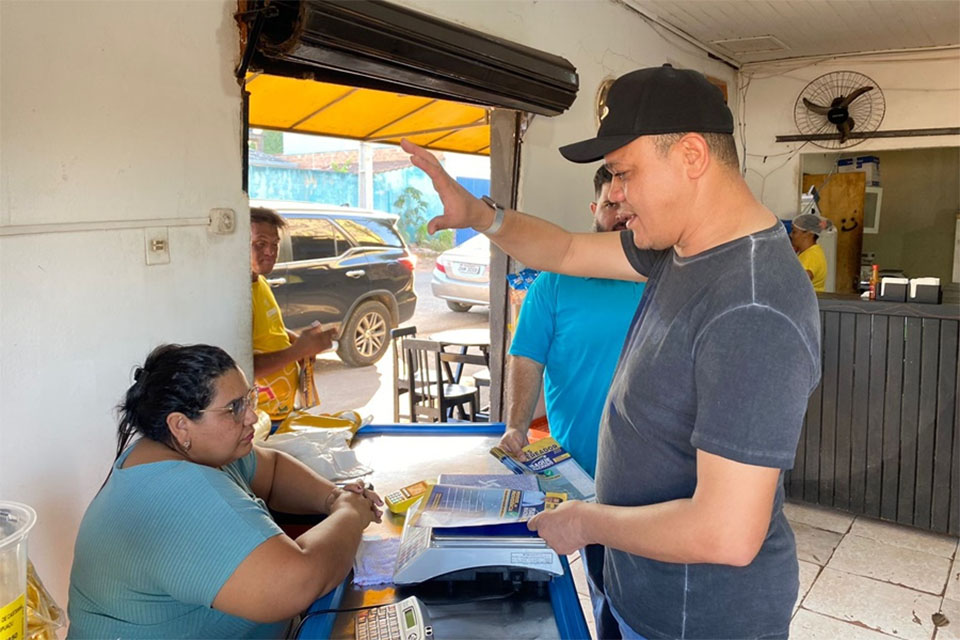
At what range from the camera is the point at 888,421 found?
3502 millimetres

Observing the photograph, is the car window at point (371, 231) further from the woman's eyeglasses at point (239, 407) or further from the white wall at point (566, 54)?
the woman's eyeglasses at point (239, 407)

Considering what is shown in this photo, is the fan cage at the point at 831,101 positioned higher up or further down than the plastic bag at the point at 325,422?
higher up

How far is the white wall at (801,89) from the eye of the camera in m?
5.48

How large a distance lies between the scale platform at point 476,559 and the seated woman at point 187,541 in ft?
0.55

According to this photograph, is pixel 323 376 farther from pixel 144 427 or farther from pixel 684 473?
pixel 684 473

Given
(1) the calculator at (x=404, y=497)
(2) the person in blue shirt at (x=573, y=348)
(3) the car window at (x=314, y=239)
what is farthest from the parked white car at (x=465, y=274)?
(1) the calculator at (x=404, y=497)

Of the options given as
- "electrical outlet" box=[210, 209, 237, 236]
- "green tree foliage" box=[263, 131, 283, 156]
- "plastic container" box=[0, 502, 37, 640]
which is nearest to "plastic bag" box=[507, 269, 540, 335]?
"electrical outlet" box=[210, 209, 237, 236]

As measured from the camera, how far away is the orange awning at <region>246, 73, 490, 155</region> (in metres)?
3.53

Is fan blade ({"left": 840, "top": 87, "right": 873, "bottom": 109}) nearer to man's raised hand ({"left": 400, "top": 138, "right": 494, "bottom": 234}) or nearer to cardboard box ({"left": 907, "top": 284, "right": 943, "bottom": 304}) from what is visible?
cardboard box ({"left": 907, "top": 284, "right": 943, "bottom": 304})

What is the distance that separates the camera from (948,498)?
342cm

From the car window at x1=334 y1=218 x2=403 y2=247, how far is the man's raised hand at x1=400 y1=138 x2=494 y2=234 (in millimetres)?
4990

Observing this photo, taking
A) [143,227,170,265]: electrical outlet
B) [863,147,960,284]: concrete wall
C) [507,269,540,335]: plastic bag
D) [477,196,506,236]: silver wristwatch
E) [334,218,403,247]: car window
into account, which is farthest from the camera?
[863,147,960,284]: concrete wall

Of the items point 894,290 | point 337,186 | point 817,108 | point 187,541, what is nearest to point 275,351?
point 187,541

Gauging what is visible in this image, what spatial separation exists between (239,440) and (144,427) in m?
0.19
